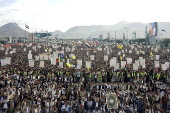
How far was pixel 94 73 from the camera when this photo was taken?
62.1 ft

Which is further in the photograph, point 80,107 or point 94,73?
point 94,73

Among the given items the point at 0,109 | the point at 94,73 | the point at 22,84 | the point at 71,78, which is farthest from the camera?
the point at 94,73

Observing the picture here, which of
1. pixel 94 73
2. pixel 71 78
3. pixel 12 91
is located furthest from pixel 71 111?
pixel 94 73

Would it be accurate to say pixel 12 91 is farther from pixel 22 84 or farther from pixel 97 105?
pixel 97 105

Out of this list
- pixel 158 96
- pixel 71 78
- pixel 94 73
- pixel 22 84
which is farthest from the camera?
pixel 94 73

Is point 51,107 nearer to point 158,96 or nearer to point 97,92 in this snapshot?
point 97,92

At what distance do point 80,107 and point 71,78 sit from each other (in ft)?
23.2

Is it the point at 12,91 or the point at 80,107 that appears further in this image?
the point at 12,91

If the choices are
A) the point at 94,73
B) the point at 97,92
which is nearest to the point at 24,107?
the point at 97,92

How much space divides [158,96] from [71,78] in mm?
7307

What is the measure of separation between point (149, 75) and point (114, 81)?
298 centimetres

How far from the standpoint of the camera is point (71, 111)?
10703 millimetres

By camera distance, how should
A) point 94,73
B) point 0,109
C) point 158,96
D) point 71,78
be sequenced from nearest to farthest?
point 0,109
point 158,96
point 71,78
point 94,73

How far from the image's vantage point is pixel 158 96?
41.6 ft
